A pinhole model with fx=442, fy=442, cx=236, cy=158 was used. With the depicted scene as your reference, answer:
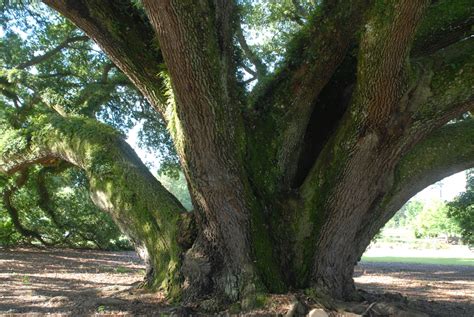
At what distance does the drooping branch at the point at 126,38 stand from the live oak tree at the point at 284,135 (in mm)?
16

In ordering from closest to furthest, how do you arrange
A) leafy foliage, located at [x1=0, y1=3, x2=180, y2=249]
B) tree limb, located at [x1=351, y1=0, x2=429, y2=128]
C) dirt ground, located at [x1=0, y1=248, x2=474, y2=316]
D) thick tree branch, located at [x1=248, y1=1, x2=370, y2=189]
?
tree limb, located at [x1=351, y1=0, x2=429, y2=128] < dirt ground, located at [x1=0, y1=248, x2=474, y2=316] < thick tree branch, located at [x1=248, y1=1, x2=370, y2=189] < leafy foliage, located at [x1=0, y1=3, x2=180, y2=249]

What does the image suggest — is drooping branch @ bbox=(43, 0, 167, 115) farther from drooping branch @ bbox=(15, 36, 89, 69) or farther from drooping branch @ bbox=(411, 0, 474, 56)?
drooping branch @ bbox=(15, 36, 89, 69)

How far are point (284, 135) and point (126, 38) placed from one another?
7.45 feet

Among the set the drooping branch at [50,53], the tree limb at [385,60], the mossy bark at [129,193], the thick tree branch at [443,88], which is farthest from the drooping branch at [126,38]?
the drooping branch at [50,53]

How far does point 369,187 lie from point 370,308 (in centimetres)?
131

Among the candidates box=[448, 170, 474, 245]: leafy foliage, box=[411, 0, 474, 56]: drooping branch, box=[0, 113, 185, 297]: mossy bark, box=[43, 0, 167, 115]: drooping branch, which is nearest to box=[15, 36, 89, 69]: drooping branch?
box=[0, 113, 185, 297]: mossy bark

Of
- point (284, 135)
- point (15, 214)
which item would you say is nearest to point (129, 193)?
point (284, 135)

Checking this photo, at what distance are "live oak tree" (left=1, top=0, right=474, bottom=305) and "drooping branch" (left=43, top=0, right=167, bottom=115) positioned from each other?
0.02 meters

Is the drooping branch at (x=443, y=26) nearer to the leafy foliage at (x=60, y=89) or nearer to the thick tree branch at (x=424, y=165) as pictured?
the thick tree branch at (x=424, y=165)

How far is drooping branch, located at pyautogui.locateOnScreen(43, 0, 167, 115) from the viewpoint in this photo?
5.19 metres

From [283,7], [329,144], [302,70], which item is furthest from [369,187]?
[283,7]

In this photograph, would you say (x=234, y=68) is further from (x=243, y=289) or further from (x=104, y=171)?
(x=243, y=289)

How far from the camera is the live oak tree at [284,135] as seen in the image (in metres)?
4.46

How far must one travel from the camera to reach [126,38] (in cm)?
538
